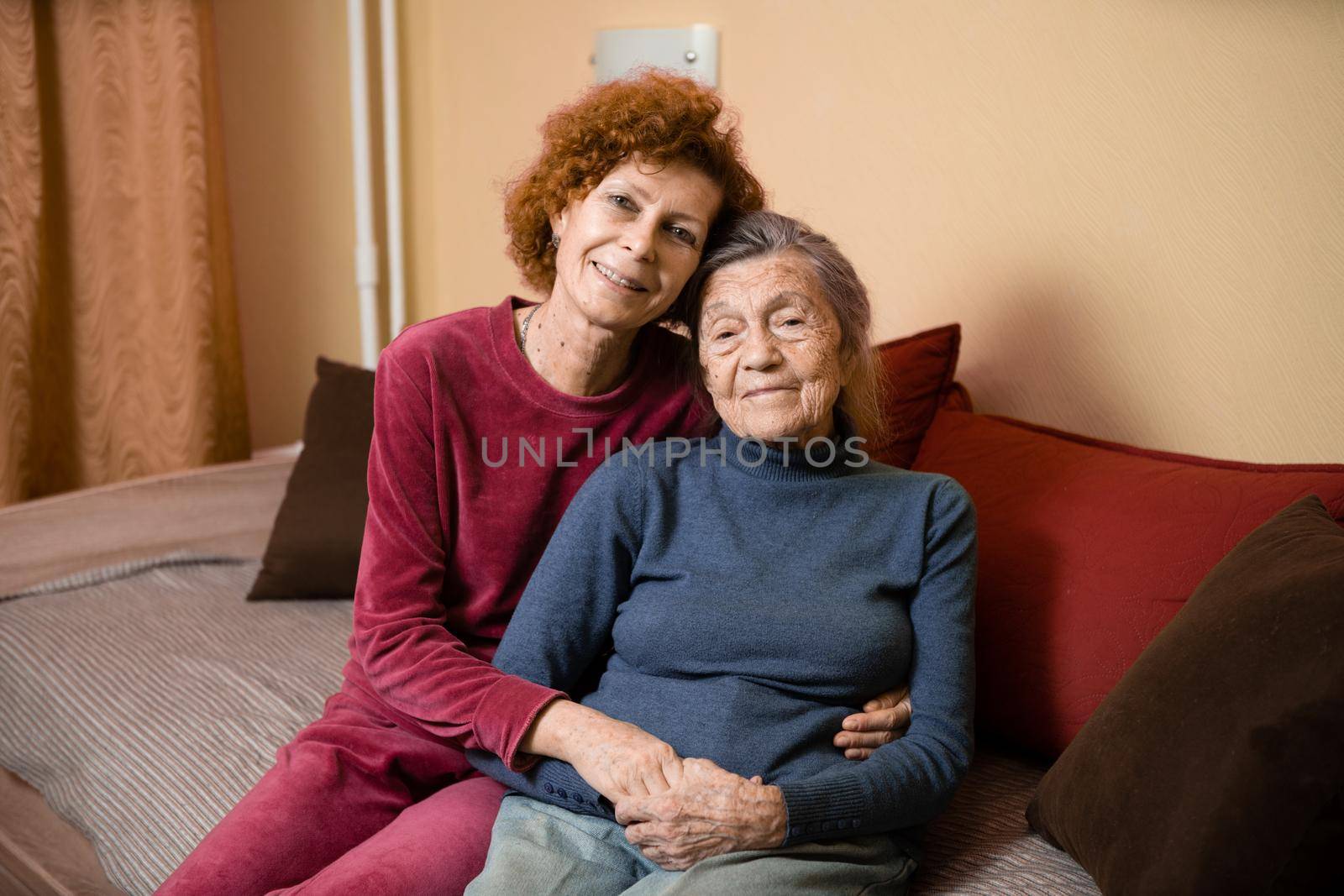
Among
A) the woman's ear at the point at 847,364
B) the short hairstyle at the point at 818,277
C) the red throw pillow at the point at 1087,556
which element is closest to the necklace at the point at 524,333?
the short hairstyle at the point at 818,277

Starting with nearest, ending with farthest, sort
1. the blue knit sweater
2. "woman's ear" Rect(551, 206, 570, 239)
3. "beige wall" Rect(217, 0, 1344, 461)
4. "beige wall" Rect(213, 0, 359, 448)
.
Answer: the blue knit sweater < "woman's ear" Rect(551, 206, 570, 239) < "beige wall" Rect(217, 0, 1344, 461) < "beige wall" Rect(213, 0, 359, 448)

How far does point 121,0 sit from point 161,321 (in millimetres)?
693

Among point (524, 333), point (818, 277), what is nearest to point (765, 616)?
point (818, 277)

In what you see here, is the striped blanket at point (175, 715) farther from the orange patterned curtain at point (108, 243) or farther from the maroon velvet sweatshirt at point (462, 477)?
the orange patterned curtain at point (108, 243)

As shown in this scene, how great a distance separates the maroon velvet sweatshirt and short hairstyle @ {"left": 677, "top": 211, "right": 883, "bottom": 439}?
16 cm

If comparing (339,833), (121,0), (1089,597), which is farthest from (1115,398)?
(121,0)

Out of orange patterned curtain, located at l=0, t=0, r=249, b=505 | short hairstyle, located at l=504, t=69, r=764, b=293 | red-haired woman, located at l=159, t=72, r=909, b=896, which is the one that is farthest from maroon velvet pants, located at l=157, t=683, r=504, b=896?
orange patterned curtain, located at l=0, t=0, r=249, b=505

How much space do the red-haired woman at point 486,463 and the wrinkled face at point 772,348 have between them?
9 cm

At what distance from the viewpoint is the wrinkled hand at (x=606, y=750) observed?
111cm

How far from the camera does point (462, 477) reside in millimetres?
1363

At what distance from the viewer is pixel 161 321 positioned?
2.44m

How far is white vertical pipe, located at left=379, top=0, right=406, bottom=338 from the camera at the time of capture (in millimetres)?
2598

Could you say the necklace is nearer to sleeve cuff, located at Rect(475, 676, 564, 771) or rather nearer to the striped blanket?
sleeve cuff, located at Rect(475, 676, 564, 771)

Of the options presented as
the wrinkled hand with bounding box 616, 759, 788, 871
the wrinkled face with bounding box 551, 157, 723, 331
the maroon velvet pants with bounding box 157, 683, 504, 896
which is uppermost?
the wrinkled face with bounding box 551, 157, 723, 331
